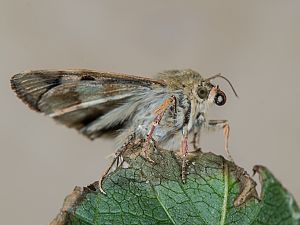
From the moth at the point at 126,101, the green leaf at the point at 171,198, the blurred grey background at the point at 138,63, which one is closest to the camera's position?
the green leaf at the point at 171,198

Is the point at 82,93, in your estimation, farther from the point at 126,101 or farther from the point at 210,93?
the point at 210,93

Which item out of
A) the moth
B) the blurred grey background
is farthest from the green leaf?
the blurred grey background

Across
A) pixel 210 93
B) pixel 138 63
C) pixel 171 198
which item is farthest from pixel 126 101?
pixel 138 63

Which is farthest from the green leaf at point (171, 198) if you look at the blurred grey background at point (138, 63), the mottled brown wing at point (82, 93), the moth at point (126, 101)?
the blurred grey background at point (138, 63)

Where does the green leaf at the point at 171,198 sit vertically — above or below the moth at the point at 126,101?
below

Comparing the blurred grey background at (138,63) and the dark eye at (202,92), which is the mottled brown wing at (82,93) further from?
the blurred grey background at (138,63)

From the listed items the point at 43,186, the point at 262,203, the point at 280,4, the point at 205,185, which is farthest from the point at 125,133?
the point at 280,4

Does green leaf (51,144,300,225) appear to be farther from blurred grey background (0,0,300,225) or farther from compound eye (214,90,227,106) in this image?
blurred grey background (0,0,300,225)

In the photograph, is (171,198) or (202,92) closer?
(171,198)
